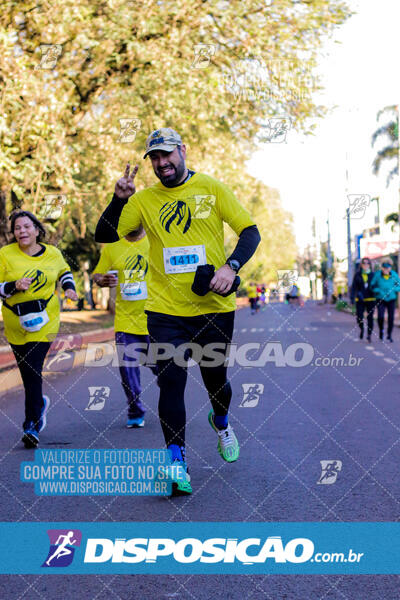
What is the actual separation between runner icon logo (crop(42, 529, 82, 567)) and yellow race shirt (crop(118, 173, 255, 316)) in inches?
55.0

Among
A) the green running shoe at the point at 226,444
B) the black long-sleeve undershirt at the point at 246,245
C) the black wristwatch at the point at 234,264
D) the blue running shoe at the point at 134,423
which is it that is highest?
the black long-sleeve undershirt at the point at 246,245

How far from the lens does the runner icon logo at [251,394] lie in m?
8.34

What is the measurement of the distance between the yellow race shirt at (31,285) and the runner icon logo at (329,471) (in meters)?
2.31

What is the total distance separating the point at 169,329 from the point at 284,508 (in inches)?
47.2

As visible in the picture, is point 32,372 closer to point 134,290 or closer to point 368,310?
point 134,290

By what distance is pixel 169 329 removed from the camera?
465 cm

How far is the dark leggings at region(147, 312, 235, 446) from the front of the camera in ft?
15.0

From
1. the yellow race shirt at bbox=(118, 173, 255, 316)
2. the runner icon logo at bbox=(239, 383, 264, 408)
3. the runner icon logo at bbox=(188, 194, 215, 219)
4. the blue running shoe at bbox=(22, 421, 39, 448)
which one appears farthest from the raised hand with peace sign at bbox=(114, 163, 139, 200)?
the runner icon logo at bbox=(239, 383, 264, 408)

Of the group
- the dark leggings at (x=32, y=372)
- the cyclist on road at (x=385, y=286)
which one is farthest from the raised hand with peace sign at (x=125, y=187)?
the cyclist on road at (x=385, y=286)

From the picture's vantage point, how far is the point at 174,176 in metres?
4.55

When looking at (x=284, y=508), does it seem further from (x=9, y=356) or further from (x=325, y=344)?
(x=325, y=344)

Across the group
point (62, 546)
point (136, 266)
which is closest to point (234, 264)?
point (62, 546)

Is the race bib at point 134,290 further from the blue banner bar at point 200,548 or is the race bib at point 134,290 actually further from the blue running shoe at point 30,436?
the blue banner bar at point 200,548

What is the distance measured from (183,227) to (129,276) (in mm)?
2366
